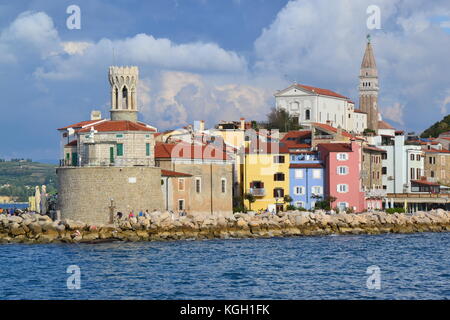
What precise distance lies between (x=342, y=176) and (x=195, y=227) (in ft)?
60.1

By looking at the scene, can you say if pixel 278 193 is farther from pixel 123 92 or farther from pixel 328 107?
pixel 328 107

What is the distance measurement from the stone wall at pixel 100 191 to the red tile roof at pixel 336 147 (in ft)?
62.5

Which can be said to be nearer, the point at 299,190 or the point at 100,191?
the point at 100,191

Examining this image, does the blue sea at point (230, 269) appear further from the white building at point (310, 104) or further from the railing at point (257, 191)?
the white building at point (310, 104)

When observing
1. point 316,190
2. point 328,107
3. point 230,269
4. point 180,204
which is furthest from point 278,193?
point 328,107

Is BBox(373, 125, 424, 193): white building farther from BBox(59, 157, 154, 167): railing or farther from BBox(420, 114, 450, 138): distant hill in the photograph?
BBox(420, 114, 450, 138): distant hill

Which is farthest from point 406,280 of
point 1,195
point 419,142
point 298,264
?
point 1,195

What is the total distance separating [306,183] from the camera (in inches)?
2579

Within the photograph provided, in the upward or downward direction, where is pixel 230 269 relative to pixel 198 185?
downward

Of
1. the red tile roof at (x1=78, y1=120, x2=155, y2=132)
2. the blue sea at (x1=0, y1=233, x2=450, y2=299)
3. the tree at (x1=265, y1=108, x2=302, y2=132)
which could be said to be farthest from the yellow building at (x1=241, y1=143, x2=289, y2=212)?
the tree at (x1=265, y1=108, x2=302, y2=132)

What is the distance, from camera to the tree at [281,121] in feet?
294

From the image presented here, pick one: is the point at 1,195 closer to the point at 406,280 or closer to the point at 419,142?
the point at 419,142

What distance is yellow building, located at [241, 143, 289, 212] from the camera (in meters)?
63.8

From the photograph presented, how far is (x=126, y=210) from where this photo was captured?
49.6 m
